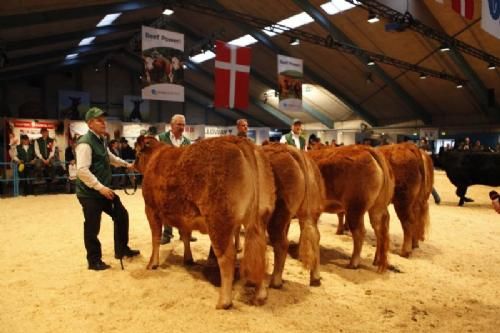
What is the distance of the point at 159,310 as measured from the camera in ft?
11.4

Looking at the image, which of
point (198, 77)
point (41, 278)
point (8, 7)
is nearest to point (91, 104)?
point (198, 77)

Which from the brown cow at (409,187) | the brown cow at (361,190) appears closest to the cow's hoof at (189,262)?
the brown cow at (361,190)

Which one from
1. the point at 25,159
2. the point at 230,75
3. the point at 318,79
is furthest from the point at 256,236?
the point at 318,79

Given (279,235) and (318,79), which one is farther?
(318,79)

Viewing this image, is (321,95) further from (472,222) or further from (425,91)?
(472,222)

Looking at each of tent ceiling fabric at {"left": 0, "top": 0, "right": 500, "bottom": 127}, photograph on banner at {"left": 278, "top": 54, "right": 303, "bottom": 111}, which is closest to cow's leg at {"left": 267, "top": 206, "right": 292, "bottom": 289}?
photograph on banner at {"left": 278, "top": 54, "right": 303, "bottom": 111}

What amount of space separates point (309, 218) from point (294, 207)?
231 millimetres

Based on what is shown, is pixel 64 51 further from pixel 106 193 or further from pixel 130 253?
pixel 106 193

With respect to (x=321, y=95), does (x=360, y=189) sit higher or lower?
lower

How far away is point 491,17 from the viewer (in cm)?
472

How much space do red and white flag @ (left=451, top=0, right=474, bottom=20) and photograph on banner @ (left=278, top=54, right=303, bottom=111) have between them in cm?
621

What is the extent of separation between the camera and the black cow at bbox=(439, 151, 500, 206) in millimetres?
9664

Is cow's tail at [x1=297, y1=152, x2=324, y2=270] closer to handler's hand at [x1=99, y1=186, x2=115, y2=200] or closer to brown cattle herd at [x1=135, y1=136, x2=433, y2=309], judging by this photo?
brown cattle herd at [x1=135, y1=136, x2=433, y2=309]

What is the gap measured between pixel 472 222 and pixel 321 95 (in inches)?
633
